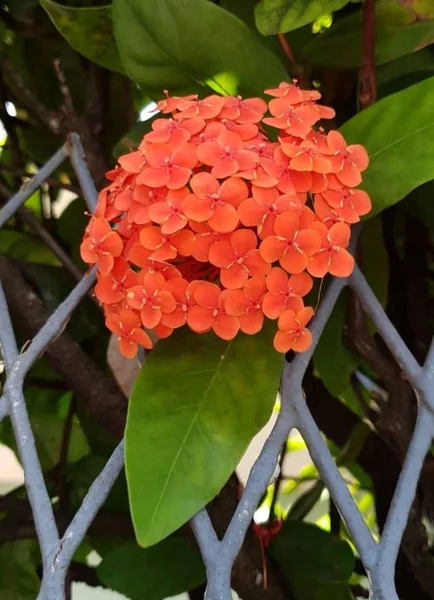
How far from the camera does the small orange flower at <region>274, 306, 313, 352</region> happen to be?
32 cm

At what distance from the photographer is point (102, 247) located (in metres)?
0.34

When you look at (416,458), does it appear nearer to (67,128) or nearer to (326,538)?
(326,538)

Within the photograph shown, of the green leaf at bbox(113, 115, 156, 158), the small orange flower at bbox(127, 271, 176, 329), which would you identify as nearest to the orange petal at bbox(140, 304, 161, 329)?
the small orange flower at bbox(127, 271, 176, 329)

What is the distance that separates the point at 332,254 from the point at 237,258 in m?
0.05

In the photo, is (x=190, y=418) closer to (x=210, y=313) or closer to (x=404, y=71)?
(x=210, y=313)

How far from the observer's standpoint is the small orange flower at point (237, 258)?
309 millimetres

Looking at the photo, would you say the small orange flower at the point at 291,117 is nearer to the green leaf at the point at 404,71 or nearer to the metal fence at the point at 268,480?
the metal fence at the point at 268,480

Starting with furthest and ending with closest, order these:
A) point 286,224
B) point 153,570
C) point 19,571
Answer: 1. point 19,571
2. point 153,570
3. point 286,224

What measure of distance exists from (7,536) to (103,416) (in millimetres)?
→ 130

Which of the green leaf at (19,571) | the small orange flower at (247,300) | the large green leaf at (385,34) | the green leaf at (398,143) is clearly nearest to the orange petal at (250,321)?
the small orange flower at (247,300)

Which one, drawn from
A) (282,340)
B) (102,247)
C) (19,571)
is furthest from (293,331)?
(19,571)

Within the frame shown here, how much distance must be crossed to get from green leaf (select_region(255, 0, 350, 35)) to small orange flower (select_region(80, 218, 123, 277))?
0.16 meters

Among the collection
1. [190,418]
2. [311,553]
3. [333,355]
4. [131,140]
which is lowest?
[311,553]

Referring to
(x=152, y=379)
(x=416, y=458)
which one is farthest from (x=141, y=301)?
(x=416, y=458)
